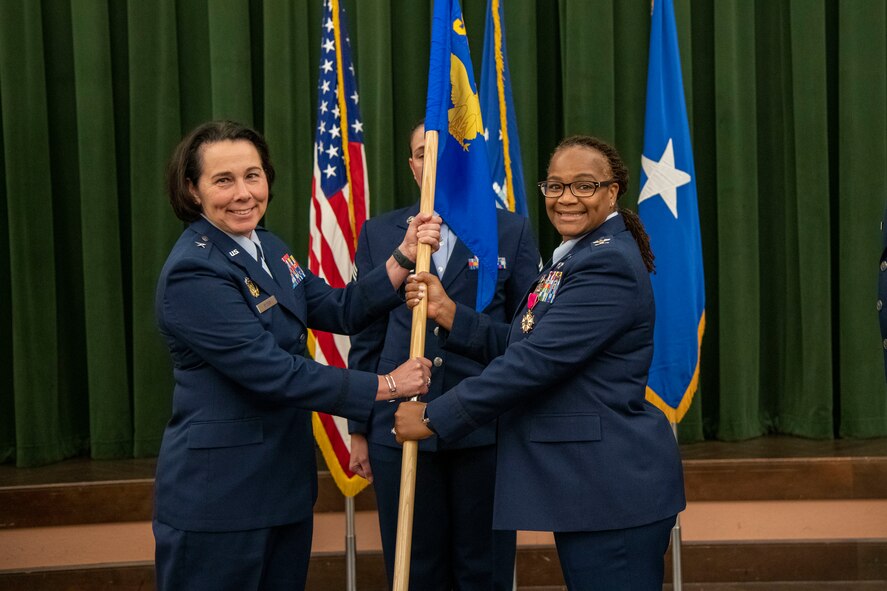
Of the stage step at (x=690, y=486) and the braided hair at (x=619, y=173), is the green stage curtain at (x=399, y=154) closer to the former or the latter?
the stage step at (x=690, y=486)

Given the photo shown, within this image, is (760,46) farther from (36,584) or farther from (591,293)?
(36,584)

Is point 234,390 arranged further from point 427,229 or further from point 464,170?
point 464,170

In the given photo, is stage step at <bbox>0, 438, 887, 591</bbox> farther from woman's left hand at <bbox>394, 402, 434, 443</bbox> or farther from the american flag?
woman's left hand at <bbox>394, 402, 434, 443</bbox>

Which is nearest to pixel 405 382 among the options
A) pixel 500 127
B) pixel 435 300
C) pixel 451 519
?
pixel 435 300

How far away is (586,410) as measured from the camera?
1.99m

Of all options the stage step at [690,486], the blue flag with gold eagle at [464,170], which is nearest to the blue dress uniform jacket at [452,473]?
the blue flag with gold eagle at [464,170]

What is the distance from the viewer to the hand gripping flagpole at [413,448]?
7.02 feet

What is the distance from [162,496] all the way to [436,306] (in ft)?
2.58

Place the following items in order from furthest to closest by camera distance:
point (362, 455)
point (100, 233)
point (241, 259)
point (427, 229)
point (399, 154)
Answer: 1. point (399, 154)
2. point (100, 233)
3. point (362, 455)
4. point (427, 229)
5. point (241, 259)

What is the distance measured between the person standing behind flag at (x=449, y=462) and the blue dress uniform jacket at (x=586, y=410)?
0.49 m

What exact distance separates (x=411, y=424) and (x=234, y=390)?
403 mm

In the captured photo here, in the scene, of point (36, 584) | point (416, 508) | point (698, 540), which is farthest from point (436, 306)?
point (36, 584)

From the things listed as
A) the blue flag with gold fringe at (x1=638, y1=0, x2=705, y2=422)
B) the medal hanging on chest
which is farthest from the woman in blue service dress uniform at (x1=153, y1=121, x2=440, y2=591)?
the blue flag with gold fringe at (x1=638, y1=0, x2=705, y2=422)

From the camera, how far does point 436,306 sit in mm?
2414
